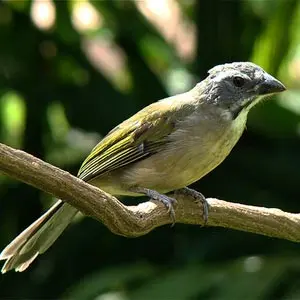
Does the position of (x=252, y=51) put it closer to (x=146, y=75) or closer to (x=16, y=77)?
(x=146, y=75)

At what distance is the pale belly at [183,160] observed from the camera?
3.19 m

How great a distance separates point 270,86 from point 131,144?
0.61 metres

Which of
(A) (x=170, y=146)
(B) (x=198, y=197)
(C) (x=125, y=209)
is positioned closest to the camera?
(C) (x=125, y=209)

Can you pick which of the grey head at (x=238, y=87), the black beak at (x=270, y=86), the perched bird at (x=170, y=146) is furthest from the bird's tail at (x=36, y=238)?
the black beak at (x=270, y=86)

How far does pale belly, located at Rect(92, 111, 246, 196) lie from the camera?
126 inches

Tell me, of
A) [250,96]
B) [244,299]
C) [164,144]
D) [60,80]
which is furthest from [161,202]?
[60,80]

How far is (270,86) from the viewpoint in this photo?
10.6 ft

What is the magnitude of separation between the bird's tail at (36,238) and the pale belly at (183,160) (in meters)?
0.27

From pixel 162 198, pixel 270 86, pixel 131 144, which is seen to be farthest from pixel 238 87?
pixel 162 198

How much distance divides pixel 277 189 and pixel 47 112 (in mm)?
1524

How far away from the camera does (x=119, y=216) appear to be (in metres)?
2.58

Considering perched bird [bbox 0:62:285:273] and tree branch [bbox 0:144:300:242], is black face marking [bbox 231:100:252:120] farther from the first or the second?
tree branch [bbox 0:144:300:242]

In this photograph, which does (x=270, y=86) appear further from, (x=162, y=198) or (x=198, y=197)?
(x=162, y=198)

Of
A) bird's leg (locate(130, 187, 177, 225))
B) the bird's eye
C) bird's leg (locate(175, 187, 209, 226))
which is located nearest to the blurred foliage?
bird's leg (locate(175, 187, 209, 226))
